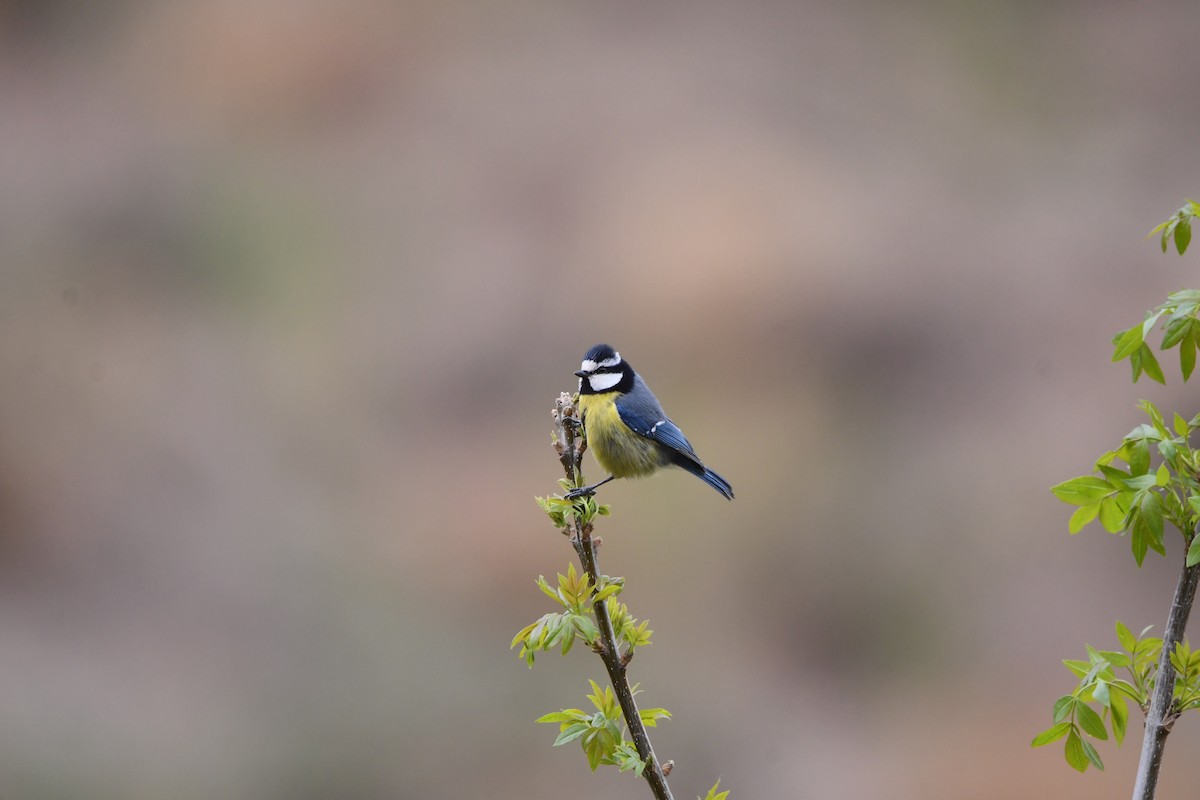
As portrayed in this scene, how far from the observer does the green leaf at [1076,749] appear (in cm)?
213

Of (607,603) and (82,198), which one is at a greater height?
(82,198)

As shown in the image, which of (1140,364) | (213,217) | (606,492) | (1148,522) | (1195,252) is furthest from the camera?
(213,217)

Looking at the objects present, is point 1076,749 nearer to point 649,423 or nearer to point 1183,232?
point 1183,232

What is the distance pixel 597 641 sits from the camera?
2307 millimetres

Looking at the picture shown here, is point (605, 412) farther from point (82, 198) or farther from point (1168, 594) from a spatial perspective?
point (82, 198)

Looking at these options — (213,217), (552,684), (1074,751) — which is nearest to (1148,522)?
(1074,751)

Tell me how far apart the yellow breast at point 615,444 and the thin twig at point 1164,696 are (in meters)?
2.88

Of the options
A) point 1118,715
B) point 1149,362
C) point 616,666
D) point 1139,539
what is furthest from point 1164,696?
point 616,666

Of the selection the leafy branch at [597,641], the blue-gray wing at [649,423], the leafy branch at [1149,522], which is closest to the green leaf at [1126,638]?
the leafy branch at [1149,522]

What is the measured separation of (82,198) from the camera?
12.6 meters

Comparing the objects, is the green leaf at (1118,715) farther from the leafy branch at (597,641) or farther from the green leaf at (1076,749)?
the leafy branch at (597,641)

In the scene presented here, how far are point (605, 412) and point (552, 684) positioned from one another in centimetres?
518

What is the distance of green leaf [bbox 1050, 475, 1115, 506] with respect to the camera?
2.07 meters

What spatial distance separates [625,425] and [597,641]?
253 cm
